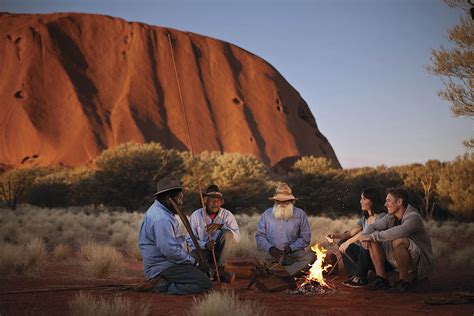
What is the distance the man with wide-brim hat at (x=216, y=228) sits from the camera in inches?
326

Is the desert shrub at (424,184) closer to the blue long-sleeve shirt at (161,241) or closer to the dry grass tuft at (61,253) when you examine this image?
the dry grass tuft at (61,253)

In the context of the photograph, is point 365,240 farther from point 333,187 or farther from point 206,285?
point 333,187

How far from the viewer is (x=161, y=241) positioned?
639 centimetres

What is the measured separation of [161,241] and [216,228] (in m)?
1.90

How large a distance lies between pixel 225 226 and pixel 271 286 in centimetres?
173

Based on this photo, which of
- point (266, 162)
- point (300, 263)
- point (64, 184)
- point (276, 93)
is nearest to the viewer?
point (300, 263)

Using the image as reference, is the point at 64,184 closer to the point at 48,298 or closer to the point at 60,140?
the point at 60,140

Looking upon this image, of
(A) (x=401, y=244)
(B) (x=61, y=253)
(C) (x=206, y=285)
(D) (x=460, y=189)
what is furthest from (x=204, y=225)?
(D) (x=460, y=189)

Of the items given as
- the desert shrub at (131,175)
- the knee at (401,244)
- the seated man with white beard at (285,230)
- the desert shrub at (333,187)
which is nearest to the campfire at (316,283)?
the seated man with white beard at (285,230)

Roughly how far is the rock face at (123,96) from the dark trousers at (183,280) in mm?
42797

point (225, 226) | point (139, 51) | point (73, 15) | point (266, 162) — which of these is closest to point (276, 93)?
point (266, 162)

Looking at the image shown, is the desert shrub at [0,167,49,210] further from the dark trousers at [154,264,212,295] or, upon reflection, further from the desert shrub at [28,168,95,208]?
the dark trousers at [154,264,212,295]

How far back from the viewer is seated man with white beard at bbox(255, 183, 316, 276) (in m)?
8.44

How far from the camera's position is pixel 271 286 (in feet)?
23.3
